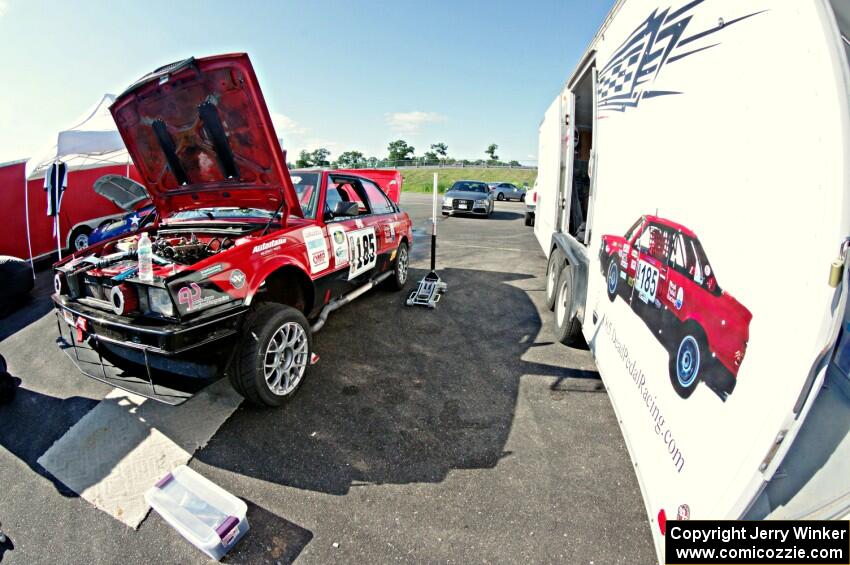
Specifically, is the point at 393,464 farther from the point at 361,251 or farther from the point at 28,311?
the point at 28,311

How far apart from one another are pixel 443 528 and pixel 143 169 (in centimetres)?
426

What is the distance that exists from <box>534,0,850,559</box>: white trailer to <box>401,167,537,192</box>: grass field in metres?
37.5

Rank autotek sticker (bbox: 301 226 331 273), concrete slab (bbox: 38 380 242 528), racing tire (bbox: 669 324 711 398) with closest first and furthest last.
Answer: racing tire (bbox: 669 324 711 398) < concrete slab (bbox: 38 380 242 528) < autotek sticker (bbox: 301 226 331 273)

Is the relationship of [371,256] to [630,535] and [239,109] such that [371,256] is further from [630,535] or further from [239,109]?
[630,535]

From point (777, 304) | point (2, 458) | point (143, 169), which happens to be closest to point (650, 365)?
point (777, 304)

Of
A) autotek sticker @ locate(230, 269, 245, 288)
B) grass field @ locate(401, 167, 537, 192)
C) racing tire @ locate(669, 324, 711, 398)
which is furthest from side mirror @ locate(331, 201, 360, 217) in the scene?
grass field @ locate(401, 167, 537, 192)

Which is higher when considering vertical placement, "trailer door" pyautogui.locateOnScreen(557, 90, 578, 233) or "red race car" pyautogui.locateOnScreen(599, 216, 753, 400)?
"trailer door" pyautogui.locateOnScreen(557, 90, 578, 233)

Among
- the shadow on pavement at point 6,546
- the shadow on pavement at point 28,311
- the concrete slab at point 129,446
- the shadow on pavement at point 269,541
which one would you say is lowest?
the shadow on pavement at point 6,546

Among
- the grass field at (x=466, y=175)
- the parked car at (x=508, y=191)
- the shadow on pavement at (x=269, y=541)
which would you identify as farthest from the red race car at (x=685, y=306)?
the grass field at (x=466, y=175)

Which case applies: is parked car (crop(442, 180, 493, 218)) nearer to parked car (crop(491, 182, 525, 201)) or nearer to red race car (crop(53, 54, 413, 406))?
parked car (crop(491, 182, 525, 201))

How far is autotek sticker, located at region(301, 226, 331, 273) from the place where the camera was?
3.45 meters

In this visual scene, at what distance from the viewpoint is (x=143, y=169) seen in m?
3.83

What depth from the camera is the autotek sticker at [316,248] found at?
3448 mm

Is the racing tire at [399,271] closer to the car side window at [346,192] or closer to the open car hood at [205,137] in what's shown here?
the car side window at [346,192]
